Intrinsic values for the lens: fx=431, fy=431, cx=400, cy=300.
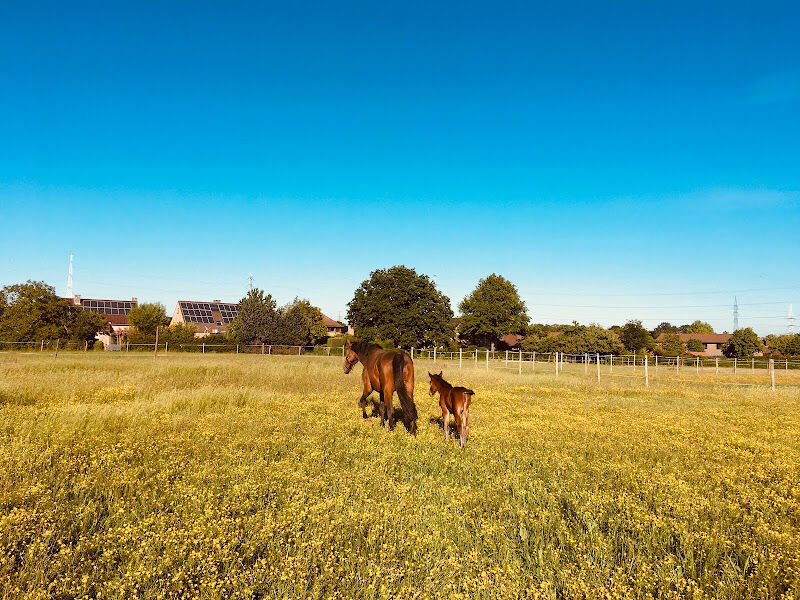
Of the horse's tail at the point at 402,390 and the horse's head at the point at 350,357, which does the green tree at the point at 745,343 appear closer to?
the horse's head at the point at 350,357

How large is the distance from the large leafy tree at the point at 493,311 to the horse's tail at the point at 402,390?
7030cm

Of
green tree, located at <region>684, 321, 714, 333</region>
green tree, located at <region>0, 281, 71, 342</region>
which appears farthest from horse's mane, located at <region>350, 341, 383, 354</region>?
green tree, located at <region>684, 321, 714, 333</region>

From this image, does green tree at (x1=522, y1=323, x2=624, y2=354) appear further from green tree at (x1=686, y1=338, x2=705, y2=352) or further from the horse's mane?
the horse's mane

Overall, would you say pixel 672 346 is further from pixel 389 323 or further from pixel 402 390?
pixel 402 390

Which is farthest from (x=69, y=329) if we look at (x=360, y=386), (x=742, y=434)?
(x=742, y=434)

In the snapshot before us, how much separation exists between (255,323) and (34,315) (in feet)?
86.5

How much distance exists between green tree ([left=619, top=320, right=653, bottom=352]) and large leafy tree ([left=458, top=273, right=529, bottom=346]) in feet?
54.4

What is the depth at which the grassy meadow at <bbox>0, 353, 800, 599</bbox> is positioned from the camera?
3719 millimetres

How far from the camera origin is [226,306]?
311 ft

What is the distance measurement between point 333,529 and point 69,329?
6602cm

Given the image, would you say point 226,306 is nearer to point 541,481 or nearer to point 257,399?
point 257,399

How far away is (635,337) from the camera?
74250 mm

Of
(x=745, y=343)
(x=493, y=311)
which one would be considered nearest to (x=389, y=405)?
(x=493, y=311)

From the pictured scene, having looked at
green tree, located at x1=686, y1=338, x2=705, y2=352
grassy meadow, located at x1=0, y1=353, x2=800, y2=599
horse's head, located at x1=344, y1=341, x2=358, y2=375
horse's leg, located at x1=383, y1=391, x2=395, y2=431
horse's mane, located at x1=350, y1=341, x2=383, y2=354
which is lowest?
green tree, located at x1=686, y1=338, x2=705, y2=352
